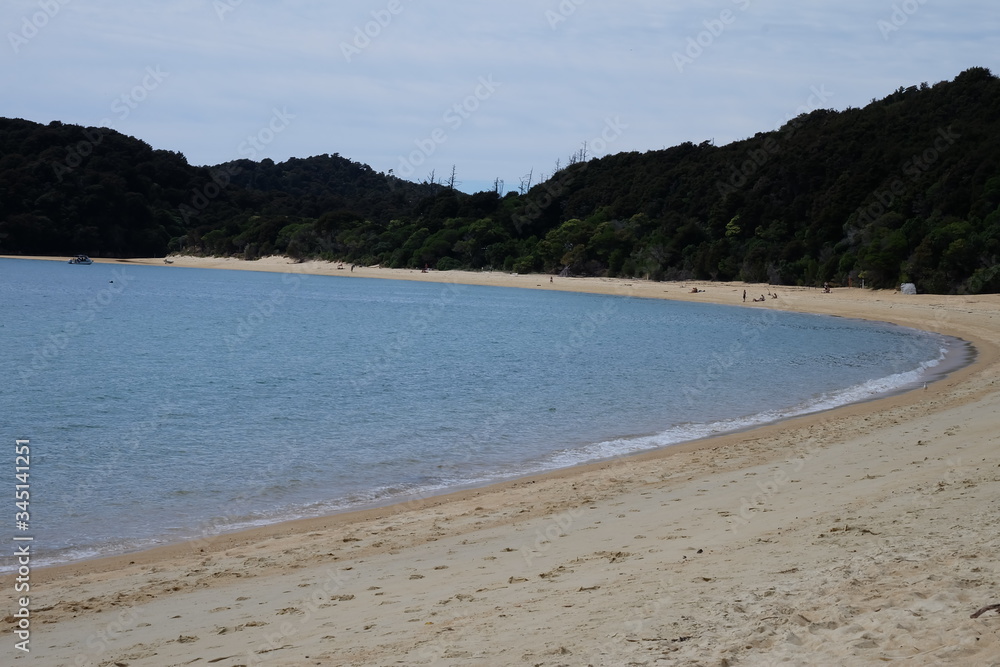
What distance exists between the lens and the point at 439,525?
908cm

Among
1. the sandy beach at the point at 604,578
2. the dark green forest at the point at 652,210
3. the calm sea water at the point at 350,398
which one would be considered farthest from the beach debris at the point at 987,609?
the dark green forest at the point at 652,210

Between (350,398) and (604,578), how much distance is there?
1396 centimetres

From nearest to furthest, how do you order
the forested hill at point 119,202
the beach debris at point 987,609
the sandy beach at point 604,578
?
the beach debris at point 987,609
the sandy beach at point 604,578
the forested hill at point 119,202

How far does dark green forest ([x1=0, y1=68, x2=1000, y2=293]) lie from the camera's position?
54719 millimetres

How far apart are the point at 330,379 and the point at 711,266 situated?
49583mm

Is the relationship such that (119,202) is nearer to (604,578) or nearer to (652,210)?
(652,210)

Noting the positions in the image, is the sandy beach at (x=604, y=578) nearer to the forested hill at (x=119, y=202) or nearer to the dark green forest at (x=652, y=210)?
the dark green forest at (x=652, y=210)

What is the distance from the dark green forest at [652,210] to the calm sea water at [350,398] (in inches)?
640

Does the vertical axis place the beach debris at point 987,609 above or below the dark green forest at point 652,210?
below

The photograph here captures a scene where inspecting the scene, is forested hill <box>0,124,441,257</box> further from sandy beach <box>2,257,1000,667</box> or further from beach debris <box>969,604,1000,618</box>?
beach debris <box>969,604,1000,618</box>

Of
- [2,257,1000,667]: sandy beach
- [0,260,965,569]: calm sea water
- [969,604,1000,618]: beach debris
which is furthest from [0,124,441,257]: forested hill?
[969,604,1000,618]: beach debris

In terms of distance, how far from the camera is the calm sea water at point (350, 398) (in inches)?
443

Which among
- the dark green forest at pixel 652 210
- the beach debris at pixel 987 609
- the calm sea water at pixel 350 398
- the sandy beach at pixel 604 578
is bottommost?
the calm sea water at pixel 350 398

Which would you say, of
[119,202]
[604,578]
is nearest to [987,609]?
[604,578]
